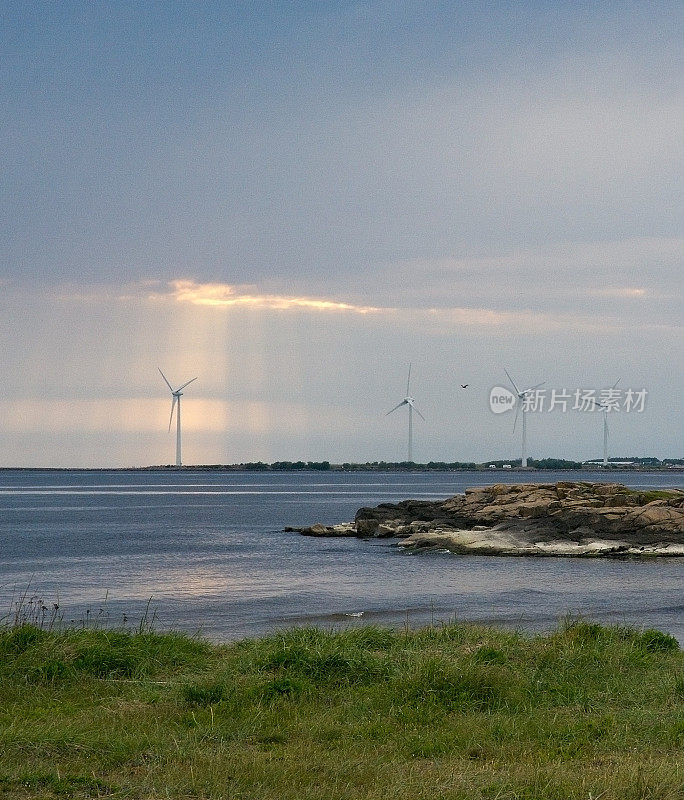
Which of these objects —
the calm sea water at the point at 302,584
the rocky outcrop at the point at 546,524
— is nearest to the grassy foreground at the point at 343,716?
the calm sea water at the point at 302,584

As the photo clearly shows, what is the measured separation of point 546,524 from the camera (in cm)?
5544

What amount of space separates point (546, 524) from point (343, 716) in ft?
148

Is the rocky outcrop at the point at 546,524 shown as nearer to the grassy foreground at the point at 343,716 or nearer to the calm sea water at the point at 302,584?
the calm sea water at the point at 302,584

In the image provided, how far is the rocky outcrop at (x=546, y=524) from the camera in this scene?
50688mm

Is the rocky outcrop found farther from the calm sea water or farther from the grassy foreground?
the grassy foreground

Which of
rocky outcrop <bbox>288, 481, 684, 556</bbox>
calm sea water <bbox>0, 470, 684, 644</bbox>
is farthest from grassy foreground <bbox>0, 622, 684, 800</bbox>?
rocky outcrop <bbox>288, 481, 684, 556</bbox>

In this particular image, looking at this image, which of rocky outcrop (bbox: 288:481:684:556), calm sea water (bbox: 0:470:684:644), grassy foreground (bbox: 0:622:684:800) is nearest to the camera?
grassy foreground (bbox: 0:622:684:800)

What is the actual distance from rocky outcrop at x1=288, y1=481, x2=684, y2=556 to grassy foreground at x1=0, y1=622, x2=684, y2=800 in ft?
113

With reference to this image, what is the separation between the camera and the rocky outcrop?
5069 centimetres

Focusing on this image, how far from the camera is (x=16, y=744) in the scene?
32.7ft

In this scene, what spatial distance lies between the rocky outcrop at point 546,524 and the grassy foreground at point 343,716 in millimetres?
34445

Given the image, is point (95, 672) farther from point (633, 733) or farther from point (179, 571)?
point (179, 571)

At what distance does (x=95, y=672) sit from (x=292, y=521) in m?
74.4

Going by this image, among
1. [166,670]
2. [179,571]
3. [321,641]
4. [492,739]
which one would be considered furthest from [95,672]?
[179,571]
